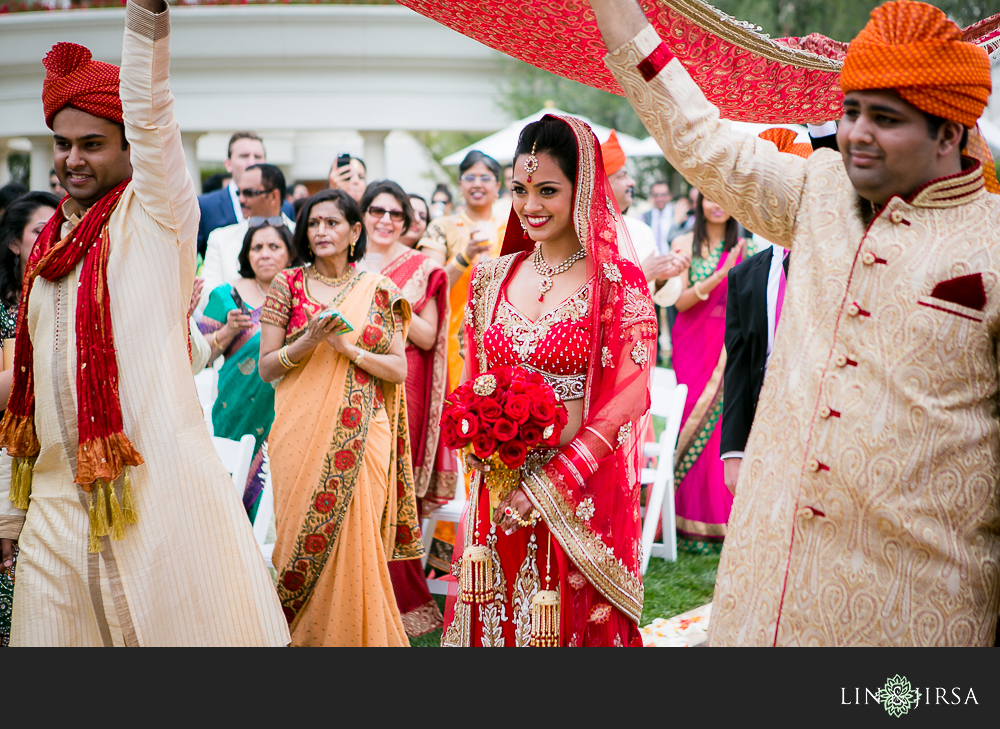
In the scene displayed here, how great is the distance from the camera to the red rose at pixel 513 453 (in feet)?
8.57

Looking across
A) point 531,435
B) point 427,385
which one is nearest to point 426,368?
point 427,385

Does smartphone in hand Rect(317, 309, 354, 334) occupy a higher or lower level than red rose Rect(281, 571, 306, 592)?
higher

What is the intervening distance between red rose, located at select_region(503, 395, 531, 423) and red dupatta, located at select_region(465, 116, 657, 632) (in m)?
0.23

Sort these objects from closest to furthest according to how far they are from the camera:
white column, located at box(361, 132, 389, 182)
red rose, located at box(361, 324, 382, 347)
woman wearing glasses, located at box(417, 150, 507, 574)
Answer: red rose, located at box(361, 324, 382, 347) < woman wearing glasses, located at box(417, 150, 507, 574) < white column, located at box(361, 132, 389, 182)

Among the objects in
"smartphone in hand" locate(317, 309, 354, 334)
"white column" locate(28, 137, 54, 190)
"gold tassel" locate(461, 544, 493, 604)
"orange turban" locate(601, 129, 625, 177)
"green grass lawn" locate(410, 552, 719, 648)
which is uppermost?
"white column" locate(28, 137, 54, 190)

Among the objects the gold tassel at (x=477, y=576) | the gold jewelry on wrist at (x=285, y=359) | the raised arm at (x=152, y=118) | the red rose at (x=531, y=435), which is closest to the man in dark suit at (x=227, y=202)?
the gold jewelry on wrist at (x=285, y=359)

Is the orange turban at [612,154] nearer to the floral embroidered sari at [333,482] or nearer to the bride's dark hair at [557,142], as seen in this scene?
the floral embroidered sari at [333,482]

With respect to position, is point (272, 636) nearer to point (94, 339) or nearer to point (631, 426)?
point (94, 339)

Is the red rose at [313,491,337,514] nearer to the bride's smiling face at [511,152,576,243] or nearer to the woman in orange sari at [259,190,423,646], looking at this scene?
the woman in orange sari at [259,190,423,646]

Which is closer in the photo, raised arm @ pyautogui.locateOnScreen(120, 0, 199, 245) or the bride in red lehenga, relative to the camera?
raised arm @ pyautogui.locateOnScreen(120, 0, 199, 245)

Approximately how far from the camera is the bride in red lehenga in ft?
9.14

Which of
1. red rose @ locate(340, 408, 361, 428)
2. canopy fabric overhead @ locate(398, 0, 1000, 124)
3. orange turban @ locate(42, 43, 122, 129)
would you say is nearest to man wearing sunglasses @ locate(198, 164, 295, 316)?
red rose @ locate(340, 408, 361, 428)
